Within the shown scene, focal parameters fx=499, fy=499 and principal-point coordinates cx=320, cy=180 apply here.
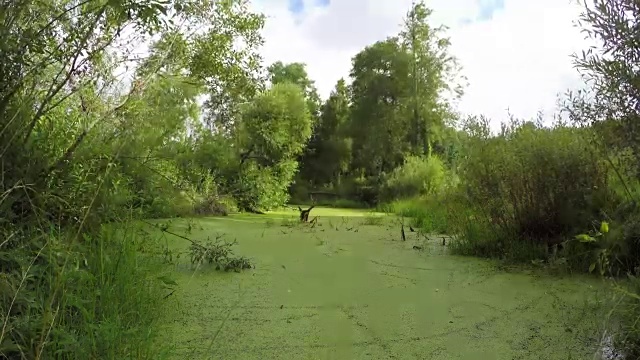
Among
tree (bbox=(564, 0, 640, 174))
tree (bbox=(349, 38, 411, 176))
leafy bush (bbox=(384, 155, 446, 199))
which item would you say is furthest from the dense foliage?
tree (bbox=(349, 38, 411, 176))

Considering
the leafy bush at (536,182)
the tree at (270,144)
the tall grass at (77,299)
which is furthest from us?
the tree at (270,144)

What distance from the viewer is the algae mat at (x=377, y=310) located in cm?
173

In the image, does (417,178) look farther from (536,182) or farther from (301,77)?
(301,77)

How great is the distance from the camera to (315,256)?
337cm

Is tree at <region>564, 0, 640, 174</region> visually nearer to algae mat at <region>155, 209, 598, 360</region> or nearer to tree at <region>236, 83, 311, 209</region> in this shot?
algae mat at <region>155, 209, 598, 360</region>

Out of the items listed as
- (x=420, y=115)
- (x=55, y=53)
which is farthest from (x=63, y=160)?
(x=420, y=115)

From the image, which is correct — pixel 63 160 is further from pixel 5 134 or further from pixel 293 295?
pixel 293 295

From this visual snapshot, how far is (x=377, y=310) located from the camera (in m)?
2.19

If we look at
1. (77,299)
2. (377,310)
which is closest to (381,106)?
(377,310)

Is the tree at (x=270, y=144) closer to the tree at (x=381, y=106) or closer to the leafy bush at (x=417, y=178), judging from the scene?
the leafy bush at (x=417, y=178)

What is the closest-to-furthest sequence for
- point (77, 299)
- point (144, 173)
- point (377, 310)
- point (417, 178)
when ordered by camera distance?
1. point (77, 299)
2. point (377, 310)
3. point (144, 173)
4. point (417, 178)

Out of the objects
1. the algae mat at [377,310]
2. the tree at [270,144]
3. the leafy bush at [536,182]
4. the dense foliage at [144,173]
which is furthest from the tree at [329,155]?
the algae mat at [377,310]

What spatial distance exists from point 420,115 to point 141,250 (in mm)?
11097

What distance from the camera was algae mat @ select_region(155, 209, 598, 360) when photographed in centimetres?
173
